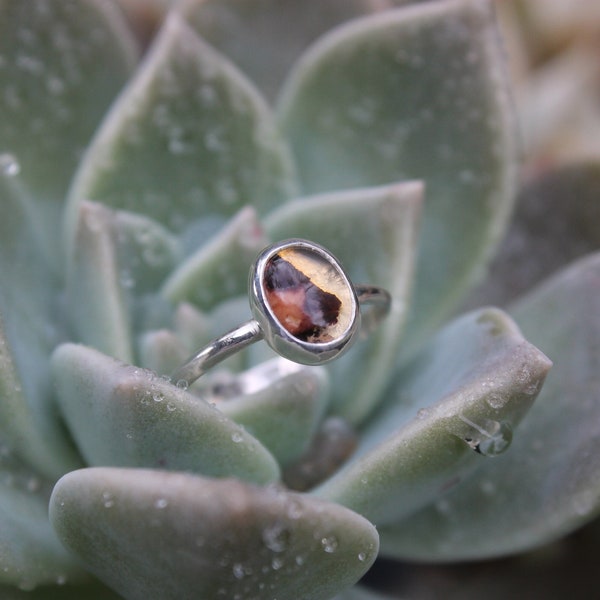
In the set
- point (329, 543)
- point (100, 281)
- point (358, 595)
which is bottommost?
point (358, 595)

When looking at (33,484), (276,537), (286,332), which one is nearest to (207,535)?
(276,537)

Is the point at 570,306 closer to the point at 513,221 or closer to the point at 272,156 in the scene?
the point at 513,221

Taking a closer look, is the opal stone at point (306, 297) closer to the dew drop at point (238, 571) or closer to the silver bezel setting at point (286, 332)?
the silver bezel setting at point (286, 332)

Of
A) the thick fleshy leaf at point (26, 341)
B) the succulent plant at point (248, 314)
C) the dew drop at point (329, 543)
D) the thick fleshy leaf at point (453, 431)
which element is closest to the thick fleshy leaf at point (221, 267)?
the succulent plant at point (248, 314)

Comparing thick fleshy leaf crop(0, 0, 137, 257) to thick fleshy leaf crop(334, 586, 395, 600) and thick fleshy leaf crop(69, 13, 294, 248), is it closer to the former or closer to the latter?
thick fleshy leaf crop(69, 13, 294, 248)

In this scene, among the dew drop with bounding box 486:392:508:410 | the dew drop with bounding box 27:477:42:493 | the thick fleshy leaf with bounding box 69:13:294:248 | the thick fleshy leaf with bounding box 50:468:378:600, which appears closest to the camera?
the thick fleshy leaf with bounding box 50:468:378:600

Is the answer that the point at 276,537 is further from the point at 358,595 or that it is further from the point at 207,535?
the point at 358,595

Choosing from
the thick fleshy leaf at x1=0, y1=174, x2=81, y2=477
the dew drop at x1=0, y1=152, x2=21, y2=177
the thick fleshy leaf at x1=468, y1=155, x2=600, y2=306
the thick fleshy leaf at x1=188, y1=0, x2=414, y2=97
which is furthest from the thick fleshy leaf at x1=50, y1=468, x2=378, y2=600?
the thick fleshy leaf at x1=188, y1=0, x2=414, y2=97
